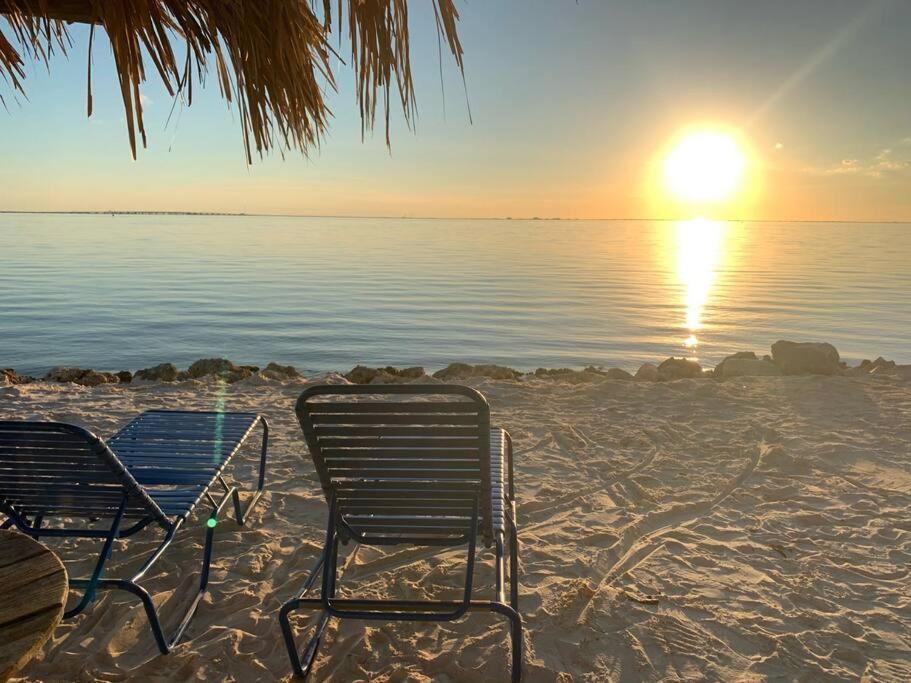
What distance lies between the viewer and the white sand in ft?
10.00

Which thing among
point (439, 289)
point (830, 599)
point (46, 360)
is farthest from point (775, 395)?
point (439, 289)

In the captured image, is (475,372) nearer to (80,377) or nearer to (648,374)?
(648,374)

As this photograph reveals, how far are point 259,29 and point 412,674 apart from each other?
3.11 m

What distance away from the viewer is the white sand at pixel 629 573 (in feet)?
10.00

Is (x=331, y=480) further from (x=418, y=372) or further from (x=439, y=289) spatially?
(x=439, y=289)

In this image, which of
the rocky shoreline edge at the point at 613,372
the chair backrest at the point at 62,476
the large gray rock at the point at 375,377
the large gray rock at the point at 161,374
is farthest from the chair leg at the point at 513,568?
the large gray rock at the point at 161,374

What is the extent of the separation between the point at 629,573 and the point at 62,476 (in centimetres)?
301

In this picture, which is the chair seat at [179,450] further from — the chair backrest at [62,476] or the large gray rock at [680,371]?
the large gray rock at [680,371]

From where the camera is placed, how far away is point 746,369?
9.23 m

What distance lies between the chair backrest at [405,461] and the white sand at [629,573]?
0.64 m

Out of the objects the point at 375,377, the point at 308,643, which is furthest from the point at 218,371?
the point at 308,643

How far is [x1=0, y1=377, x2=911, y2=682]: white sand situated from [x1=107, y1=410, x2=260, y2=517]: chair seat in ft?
1.79

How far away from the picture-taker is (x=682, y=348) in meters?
16.3

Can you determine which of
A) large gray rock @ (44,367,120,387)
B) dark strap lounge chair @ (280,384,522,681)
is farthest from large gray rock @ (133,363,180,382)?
dark strap lounge chair @ (280,384,522,681)
